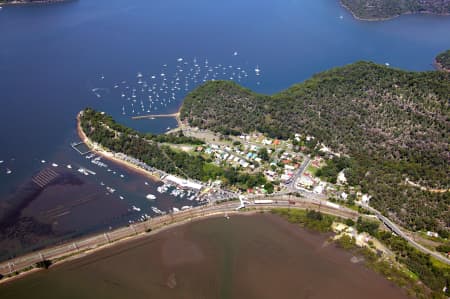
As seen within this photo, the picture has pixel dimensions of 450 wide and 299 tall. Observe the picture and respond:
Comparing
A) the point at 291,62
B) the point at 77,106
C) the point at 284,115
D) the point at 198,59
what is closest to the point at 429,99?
the point at 284,115

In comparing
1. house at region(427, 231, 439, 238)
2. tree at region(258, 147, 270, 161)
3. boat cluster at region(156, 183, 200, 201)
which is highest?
tree at region(258, 147, 270, 161)

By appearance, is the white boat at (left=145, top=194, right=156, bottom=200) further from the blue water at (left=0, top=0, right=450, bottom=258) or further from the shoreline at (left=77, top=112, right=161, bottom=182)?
the blue water at (left=0, top=0, right=450, bottom=258)

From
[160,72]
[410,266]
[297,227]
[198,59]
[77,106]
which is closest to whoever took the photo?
[410,266]

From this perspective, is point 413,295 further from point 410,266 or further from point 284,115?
point 284,115

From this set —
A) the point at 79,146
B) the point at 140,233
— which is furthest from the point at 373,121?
the point at 79,146

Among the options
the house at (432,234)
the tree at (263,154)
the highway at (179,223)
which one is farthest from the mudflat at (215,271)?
the tree at (263,154)

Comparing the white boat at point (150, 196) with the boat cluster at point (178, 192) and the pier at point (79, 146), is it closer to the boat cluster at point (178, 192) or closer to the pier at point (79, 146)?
the boat cluster at point (178, 192)

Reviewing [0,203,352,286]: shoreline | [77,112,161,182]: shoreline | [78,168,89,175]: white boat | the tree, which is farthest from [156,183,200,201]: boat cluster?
the tree
